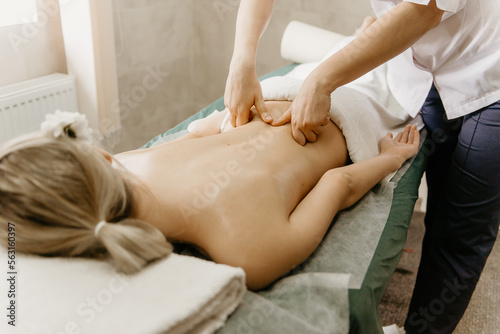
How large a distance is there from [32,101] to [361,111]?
4.71 ft

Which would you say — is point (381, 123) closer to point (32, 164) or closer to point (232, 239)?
point (232, 239)

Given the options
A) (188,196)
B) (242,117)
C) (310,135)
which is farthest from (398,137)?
(188,196)

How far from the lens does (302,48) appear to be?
2246mm

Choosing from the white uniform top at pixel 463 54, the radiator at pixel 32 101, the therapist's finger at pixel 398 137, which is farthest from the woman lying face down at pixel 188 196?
the radiator at pixel 32 101

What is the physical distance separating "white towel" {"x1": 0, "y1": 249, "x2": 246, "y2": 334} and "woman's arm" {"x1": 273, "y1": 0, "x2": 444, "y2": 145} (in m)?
0.53

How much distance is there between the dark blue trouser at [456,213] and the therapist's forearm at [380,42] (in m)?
0.34

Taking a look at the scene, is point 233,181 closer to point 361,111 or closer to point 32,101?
point 361,111

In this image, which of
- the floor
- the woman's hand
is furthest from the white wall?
Result: the floor

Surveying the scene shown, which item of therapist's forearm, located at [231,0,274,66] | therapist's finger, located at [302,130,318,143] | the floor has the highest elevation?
therapist's forearm, located at [231,0,274,66]

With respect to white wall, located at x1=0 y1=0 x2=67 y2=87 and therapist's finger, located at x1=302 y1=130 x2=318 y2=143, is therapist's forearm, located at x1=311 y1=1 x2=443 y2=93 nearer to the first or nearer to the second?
therapist's finger, located at x1=302 y1=130 x2=318 y2=143

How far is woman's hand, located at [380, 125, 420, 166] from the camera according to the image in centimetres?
137

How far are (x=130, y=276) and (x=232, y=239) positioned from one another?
0.21m

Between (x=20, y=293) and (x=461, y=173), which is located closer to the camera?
(x=20, y=293)

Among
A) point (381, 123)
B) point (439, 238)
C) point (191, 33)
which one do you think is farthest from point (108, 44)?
point (439, 238)
